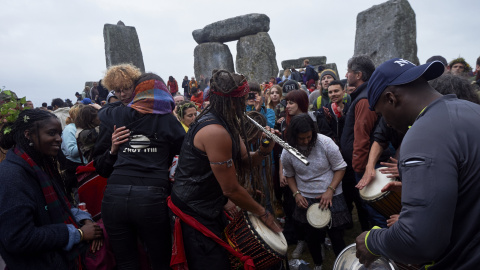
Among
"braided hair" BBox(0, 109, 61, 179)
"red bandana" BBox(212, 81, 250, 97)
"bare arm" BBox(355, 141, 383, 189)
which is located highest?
"red bandana" BBox(212, 81, 250, 97)

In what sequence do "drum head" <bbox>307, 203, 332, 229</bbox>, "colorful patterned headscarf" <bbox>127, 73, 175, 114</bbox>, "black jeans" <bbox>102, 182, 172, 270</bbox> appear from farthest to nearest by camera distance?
"drum head" <bbox>307, 203, 332, 229</bbox> < "colorful patterned headscarf" <bbox>127, 73, 175, 114</bbox> < "black jeans" <bbox>102, 182, 172, 270</bbox>

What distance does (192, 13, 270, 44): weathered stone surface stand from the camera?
17.9 meters

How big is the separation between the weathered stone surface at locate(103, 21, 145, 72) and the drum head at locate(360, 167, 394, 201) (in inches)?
533

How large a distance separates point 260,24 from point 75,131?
15577 millimetres

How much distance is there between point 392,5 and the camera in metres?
A: 8.87

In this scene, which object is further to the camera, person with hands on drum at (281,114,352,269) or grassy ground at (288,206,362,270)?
grassy ground at (288,206,362,270)

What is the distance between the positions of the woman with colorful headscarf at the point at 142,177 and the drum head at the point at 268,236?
0.70 m

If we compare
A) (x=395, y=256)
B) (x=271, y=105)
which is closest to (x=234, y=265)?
(x=395, y=256)

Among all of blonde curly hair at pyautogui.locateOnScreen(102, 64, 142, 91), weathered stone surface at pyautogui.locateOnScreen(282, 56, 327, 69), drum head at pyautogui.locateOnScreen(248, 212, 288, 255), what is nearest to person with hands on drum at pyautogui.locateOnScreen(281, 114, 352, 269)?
drum head at pyautogui.locateOnScreen(248, 212, 288, 255)

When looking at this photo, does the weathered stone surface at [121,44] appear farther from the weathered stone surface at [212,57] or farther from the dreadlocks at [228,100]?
the dreadlocks at [228,100]

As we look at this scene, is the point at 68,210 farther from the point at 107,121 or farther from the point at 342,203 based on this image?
the point at 342,203

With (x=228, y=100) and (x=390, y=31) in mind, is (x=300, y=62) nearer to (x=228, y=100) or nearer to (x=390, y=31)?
(x=390, y=31)

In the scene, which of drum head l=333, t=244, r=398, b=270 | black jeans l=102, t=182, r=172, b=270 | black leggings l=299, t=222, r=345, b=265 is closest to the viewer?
drum head l=333, t=244, r=398, b=270

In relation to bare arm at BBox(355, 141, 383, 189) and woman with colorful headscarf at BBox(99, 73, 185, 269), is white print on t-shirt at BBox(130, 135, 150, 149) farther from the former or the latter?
bare arm at BBox(355, 141, 383, 189)
